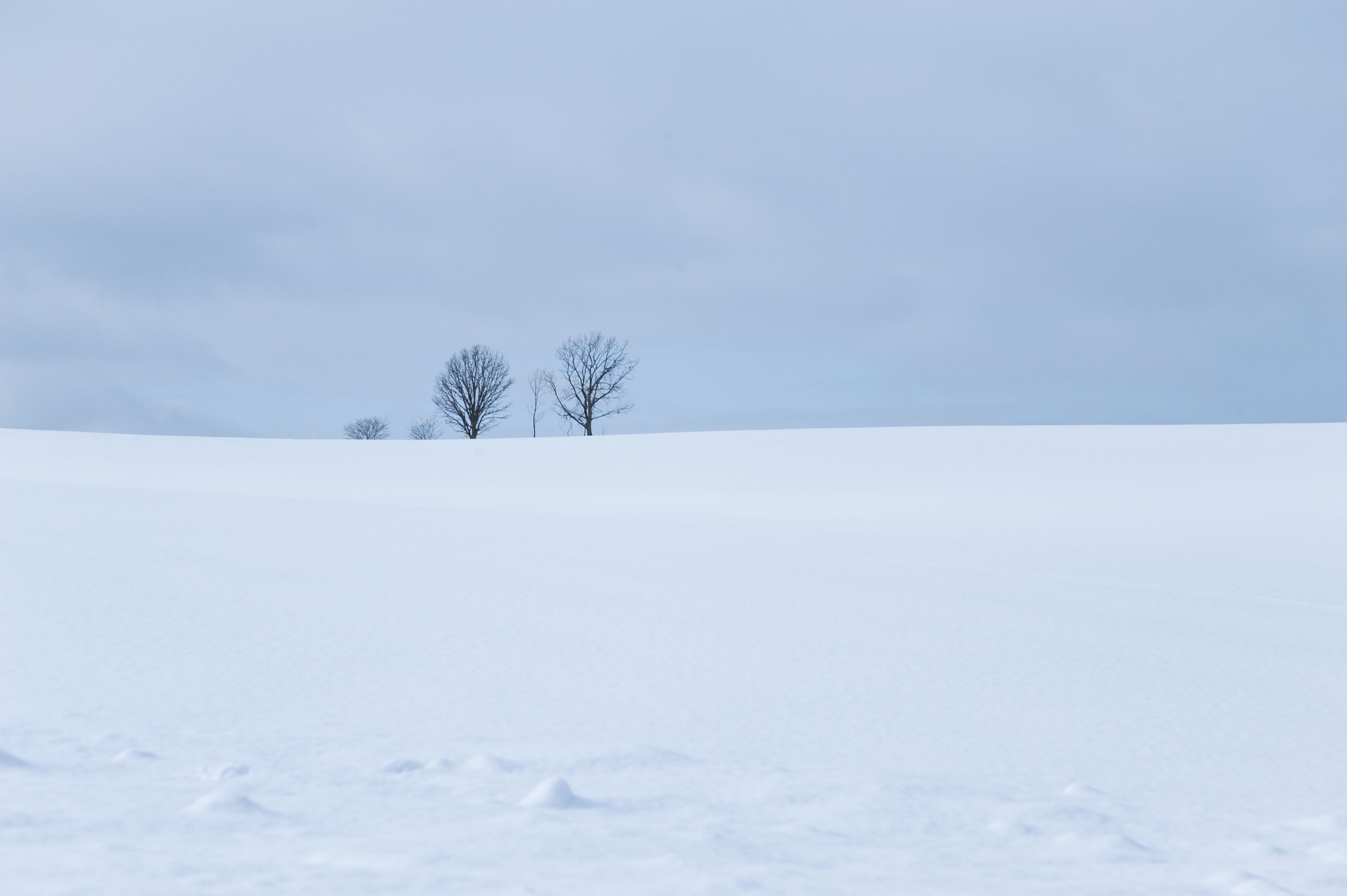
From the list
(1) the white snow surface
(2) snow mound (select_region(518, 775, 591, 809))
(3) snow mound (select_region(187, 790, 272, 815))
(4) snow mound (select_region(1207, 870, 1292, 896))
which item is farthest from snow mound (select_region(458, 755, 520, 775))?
(4) snow mound (select_region(1207, 870, 1292, 896))

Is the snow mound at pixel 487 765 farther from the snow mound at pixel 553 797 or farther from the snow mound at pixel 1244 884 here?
the snow mound at pixel 1244 884

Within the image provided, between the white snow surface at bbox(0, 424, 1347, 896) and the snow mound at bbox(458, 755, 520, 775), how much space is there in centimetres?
1

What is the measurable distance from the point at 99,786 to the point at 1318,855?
2.54 metres

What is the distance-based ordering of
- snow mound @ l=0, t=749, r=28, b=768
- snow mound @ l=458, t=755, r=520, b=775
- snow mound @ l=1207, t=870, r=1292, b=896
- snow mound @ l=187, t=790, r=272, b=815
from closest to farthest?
snow mound @ l=1207, t=870, r=1292, b=896, snow mound @ l=187, t=790, r=272, b=815, snow mound @ l=0, t=749, r=28, b=768, snow mound @ l=458, t=755, r=520, b=775

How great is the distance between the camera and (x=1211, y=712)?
2.94 meters

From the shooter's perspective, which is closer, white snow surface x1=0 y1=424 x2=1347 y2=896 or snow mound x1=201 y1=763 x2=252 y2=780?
white snow surface x1=0 y1=424 x2=1347 y2=896

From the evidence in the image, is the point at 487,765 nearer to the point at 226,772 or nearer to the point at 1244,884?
the point at 226,772

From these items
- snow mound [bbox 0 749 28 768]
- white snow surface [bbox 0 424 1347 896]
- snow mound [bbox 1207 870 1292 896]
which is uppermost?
snow mound [bbox 0 749 28 768]

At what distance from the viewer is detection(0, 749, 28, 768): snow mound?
2164mm

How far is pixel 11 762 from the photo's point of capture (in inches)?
86.1

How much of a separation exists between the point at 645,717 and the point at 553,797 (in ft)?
2.39

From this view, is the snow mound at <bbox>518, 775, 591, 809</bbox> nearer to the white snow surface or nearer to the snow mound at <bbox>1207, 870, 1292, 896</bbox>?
the white snow surface

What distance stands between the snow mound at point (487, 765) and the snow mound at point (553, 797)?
18 centimetres

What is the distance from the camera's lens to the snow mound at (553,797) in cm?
206
